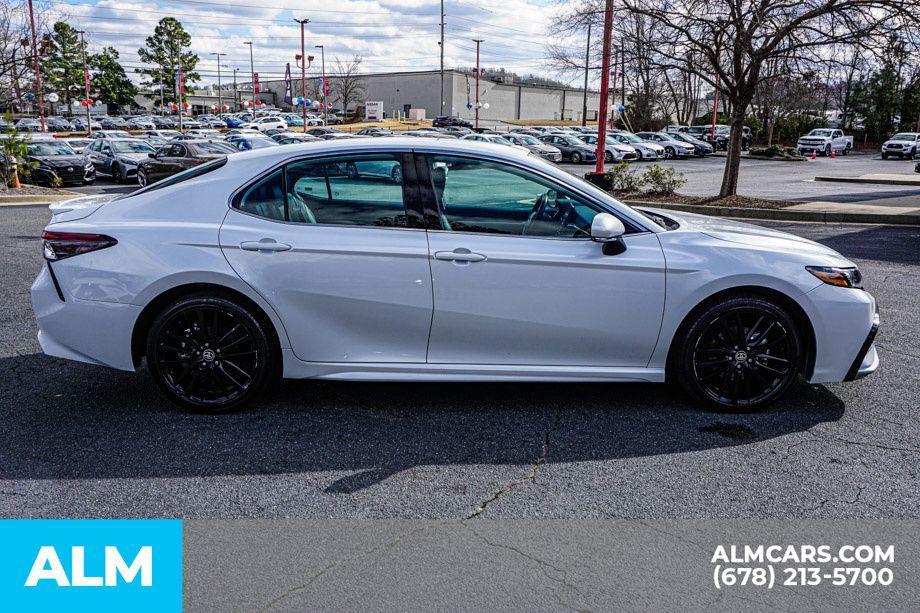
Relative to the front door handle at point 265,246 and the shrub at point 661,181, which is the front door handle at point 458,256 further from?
the shrub at point 661,181

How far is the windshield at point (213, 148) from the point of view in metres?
23.7

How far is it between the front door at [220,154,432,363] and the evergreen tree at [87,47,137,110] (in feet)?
366

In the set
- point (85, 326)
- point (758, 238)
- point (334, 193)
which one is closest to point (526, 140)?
point (758, 238)

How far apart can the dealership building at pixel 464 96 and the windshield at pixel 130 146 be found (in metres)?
79.5

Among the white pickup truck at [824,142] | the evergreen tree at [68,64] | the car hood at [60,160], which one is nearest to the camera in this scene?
the car hood at [60,160]

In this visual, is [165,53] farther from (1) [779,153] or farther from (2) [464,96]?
(1) [779,153]

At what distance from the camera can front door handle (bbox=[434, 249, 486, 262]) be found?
444 centimetres

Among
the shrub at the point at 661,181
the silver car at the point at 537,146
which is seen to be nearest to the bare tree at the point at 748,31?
the shrub at the point at 661,181

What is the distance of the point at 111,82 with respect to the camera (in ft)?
348

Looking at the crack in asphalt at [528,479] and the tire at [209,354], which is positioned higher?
the tire at [209,354]

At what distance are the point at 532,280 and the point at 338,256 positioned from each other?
1.11m

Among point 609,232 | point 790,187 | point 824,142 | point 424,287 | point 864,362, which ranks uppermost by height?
point 824,142

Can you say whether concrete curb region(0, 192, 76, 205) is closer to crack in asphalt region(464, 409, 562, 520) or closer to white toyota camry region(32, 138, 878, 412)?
white toyota camry region(32, 138, 878, 412)

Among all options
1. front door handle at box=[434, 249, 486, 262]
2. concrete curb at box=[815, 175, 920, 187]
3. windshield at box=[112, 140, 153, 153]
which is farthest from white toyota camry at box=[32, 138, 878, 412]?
concrete curb at box=[815, 175, 920, 187]
